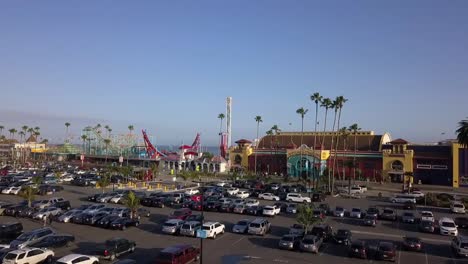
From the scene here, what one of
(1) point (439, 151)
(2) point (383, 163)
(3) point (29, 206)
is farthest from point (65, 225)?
(1) point (439, 151)

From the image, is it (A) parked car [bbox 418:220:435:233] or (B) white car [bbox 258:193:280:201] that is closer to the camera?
(A) parked car [bbox 418:220:435:233]

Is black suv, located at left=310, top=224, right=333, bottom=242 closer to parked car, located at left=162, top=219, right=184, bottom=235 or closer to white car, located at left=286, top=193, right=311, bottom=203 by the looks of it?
parked car, located at left=162, top=219, right=184, bottom=235

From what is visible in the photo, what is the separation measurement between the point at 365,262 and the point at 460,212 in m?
29.4

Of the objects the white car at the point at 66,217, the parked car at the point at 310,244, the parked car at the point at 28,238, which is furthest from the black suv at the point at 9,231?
the parked car at the point at 310,244

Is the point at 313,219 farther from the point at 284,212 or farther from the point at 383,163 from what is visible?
the point at 383,163

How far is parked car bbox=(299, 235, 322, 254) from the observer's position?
95.2 feet

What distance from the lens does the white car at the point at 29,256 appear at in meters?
23.1

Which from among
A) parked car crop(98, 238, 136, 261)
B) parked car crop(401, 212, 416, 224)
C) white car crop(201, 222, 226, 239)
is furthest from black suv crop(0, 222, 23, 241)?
parked car crop(401, 212, 416, 224)

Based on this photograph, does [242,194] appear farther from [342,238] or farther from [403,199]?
[342,238]

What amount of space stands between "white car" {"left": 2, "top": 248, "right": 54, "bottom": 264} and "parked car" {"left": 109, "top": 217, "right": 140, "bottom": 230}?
9.66 metres

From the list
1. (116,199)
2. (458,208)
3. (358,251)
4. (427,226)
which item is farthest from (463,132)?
(116,199)

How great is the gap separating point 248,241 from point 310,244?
580cm

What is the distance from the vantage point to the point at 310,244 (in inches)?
1147

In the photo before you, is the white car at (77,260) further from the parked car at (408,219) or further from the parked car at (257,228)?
the parked car at (408,219)
